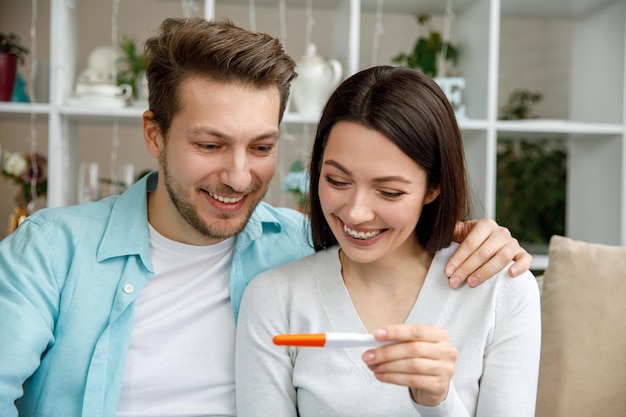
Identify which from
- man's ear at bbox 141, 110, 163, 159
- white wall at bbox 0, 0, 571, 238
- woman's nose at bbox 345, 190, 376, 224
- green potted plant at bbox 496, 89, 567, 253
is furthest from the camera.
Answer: green potted plant at bbox 496, 89, 567, 253

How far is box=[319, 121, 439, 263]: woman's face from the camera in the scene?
4.24 feet

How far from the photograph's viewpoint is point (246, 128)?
1486 mm

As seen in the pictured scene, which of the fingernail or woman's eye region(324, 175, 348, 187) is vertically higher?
woman's eye region(324, 175, 348, 187)

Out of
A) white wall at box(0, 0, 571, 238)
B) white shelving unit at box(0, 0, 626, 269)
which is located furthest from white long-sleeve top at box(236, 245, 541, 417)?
white wall at box(0, 0, 571, 238)

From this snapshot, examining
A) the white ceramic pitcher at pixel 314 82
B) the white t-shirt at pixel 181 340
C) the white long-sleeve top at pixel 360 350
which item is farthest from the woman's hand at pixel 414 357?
the white ceramic pitcher at pixel 314 82

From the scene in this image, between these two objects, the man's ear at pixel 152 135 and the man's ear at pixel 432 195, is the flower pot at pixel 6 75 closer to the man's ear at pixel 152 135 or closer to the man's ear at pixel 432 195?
the man's ear at pixel 152 135

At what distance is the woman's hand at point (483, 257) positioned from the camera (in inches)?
54.3

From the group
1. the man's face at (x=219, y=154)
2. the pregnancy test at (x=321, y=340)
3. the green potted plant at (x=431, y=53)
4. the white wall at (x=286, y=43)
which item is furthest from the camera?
the white wall at (x=286, y=43)

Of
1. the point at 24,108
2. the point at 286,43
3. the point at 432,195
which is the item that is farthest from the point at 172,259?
the point at 286,43

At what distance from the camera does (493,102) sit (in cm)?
257

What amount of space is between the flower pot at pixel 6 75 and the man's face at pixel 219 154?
118 cm

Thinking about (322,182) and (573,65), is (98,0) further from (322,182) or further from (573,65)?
(322,182)

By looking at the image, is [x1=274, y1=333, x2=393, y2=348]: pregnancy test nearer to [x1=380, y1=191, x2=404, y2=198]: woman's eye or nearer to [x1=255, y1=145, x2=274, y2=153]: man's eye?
[x1=380, y1=191, x2=404, y2=198]: woman's eye

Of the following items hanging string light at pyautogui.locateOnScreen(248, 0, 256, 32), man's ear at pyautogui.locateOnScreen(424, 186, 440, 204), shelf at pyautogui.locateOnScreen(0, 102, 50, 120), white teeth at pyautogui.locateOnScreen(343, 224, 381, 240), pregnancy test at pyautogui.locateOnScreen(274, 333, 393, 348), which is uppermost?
hanging string light at pyautogui.locateOnScreen(248, 0, 256, 32)
